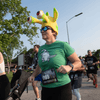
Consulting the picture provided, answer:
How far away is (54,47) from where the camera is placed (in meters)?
1.96

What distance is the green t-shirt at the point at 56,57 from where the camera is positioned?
72.1 inches

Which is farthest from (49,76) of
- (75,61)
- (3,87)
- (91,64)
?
(91,64)

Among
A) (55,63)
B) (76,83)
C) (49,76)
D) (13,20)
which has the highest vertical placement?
(13,20)

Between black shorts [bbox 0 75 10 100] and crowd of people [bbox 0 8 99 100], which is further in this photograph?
black shorts [bbox 0 75 10 100]

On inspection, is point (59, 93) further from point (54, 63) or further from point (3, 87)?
point (3, 87)

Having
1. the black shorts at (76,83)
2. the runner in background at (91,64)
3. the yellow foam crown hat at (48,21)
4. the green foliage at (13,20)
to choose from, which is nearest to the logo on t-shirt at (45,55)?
the yellow foam crown hat at (48,21)

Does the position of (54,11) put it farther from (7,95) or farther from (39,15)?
(7,95)

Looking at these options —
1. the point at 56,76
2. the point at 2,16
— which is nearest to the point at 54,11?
the point at 56,76

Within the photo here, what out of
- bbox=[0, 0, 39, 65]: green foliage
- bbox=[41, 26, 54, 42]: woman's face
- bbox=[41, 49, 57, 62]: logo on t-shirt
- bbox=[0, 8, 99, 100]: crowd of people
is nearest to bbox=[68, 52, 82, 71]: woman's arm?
bbox=[0, 8, 99, 100]: crowd of people

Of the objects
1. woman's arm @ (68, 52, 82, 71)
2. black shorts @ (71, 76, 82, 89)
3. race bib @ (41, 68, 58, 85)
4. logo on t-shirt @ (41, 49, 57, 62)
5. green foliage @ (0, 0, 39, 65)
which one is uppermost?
green foliage @ (0, 0, 39, 65)

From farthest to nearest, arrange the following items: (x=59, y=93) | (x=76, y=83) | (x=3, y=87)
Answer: (x=76, y=83), (x=3, y=87), (x=59, y=93)

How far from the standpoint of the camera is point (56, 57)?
1.86m

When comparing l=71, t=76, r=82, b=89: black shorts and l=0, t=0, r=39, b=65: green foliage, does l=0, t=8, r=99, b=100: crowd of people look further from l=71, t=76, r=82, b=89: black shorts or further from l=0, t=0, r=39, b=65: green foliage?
l=0, t=0, r=39, b=65: green foliage

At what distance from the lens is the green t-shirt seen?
1830 mm
